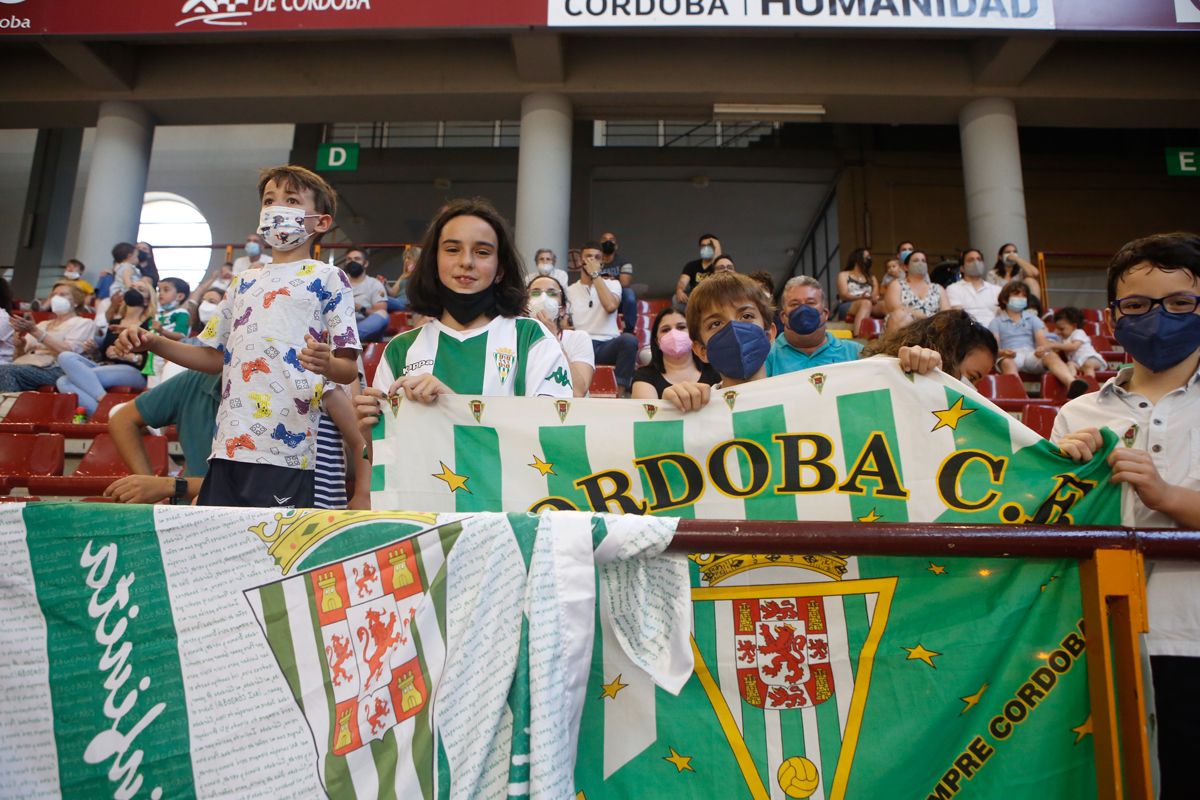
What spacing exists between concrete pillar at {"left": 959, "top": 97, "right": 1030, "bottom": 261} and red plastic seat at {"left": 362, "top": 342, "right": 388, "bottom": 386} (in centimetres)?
806

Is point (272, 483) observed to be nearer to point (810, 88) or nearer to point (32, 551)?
point (32, 551)

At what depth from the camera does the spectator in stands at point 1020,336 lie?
7230 millimetres

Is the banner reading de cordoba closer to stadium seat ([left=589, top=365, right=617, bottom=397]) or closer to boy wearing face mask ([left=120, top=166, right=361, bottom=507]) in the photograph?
boy wearing face mask ([left=120, top=166, right=361, bottom=507])

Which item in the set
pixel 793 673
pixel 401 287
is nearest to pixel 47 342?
pixel 401 287

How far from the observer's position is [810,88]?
10906 millimetres

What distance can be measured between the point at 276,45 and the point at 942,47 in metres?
9.35

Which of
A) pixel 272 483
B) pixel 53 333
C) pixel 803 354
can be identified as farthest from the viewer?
pixel 53 333

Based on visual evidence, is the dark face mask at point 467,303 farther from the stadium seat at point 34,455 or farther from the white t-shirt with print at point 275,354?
the stadium seat at point 34,455

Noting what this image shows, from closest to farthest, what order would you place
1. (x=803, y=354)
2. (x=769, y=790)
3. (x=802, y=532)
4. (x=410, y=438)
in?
(x=802, y=532) → (x=769, y=790) → (x=410, y=438) → (x=803, y=354)

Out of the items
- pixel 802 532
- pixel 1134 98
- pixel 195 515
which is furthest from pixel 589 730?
pixel 1134 98

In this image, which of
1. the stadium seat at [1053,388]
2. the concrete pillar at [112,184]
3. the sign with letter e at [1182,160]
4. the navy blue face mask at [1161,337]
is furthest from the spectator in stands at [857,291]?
the concrete pillar at [112,184]

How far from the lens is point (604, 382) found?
5.96m

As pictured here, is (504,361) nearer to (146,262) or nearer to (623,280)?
(623,280)

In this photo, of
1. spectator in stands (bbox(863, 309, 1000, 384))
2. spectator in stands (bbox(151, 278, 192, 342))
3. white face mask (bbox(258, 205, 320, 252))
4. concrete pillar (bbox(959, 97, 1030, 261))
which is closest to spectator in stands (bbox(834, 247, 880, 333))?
concrete pillar (bbox(959, 97, 1030, 261))
